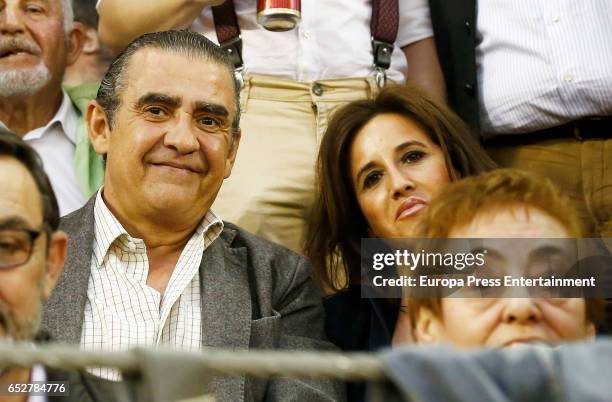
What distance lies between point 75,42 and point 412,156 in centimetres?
117

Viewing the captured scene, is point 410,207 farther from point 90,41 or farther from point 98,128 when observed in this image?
point 90,41

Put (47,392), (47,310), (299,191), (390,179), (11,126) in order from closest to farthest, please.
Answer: (47,392)
(47,310)
(390,179)
(299,191)
(11,126)

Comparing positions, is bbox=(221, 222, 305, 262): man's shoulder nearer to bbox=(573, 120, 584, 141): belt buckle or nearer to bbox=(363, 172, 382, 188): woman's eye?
bbox=(363, 172, 382, 188): woman's eye

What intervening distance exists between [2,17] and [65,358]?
6.64ft

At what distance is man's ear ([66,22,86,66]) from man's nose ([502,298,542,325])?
6.15ft

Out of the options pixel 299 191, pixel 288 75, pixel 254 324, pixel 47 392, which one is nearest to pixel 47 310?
pixel 254 324

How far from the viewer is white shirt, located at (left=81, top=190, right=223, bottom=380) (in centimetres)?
219

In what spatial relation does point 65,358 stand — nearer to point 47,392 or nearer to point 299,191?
point 47,392

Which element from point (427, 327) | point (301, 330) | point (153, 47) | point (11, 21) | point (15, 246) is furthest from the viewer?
point (11, 21)

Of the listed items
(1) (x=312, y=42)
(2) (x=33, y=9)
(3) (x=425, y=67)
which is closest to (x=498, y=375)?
(1) (x=312, y=42)

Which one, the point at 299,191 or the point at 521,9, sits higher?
the point at 521,9

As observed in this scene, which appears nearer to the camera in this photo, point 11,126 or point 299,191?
point 299,191

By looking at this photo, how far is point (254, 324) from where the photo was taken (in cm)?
226

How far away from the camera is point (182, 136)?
7.89 ft
